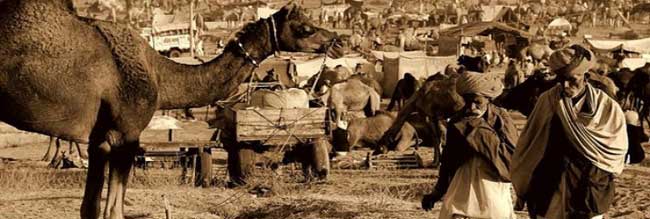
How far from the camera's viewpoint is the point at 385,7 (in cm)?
8156

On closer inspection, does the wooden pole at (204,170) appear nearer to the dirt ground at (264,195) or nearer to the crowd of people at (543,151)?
the dirt ground at (264,195)

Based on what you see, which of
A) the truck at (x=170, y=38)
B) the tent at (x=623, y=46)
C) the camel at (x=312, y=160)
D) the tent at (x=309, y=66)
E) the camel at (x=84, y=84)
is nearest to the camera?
the camel at (x=84, y=84)

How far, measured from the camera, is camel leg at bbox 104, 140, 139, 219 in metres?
8.21

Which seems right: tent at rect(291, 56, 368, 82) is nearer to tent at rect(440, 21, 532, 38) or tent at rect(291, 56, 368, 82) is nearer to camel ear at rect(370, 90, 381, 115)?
camel ear at rect(370, 90, 381, 115)

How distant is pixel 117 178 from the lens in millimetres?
8234

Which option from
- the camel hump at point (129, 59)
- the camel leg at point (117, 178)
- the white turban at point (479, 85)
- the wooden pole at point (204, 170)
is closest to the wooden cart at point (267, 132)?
the wooden pole at point (204, 170)

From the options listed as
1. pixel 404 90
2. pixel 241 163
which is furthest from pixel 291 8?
pixel 404 90

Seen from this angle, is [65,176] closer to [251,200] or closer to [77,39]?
[251,200]

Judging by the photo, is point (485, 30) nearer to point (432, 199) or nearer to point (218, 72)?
point (218, 72)

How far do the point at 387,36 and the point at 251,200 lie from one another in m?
47.9

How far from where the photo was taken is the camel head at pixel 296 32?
30.7 feet

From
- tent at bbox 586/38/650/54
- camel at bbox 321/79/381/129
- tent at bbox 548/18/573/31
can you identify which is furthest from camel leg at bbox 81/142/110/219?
tent at bbox 548/18/573/31

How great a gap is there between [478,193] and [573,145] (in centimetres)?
91

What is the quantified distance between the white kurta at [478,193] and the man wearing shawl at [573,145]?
0.41 metres
